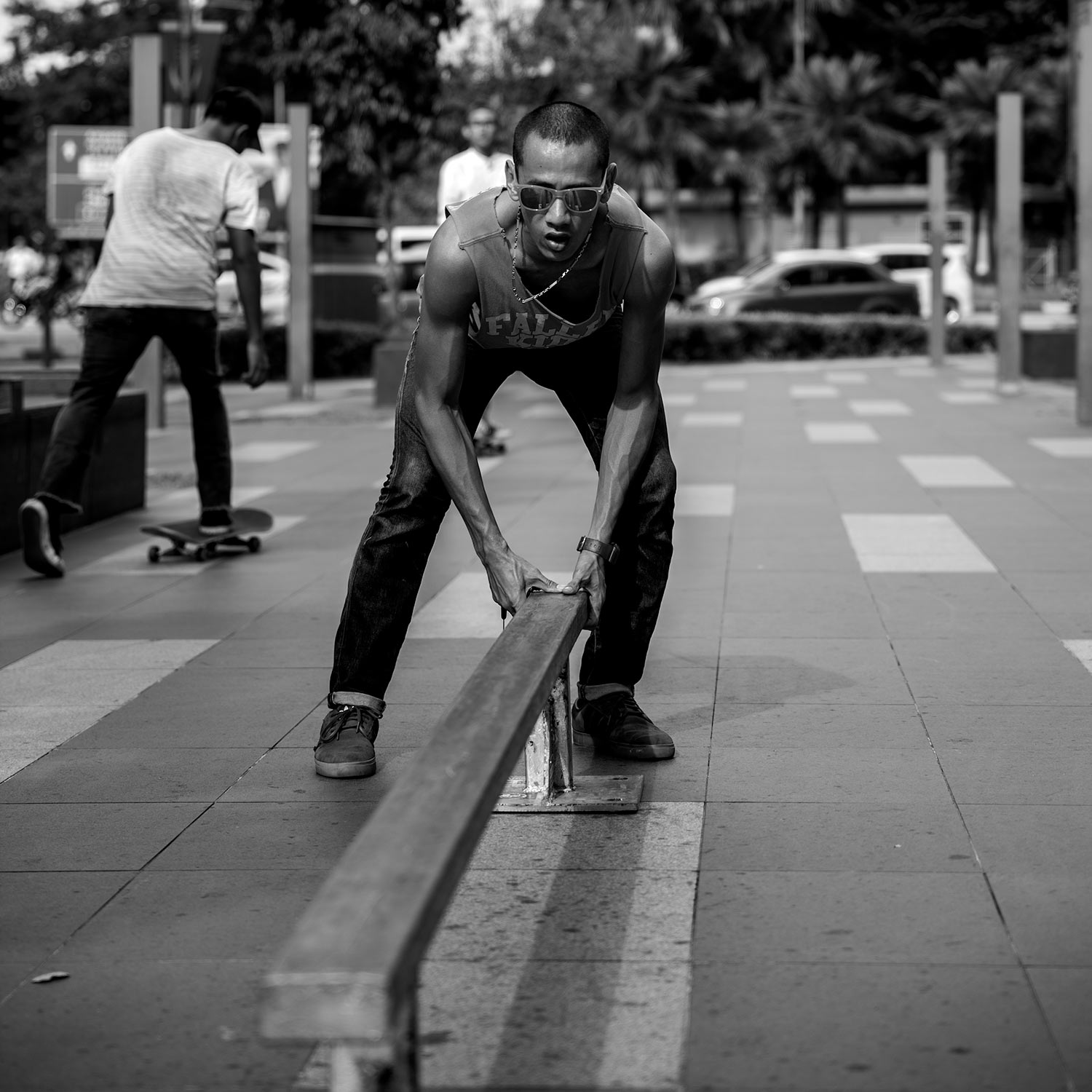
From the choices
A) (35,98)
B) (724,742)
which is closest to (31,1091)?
(724,742)

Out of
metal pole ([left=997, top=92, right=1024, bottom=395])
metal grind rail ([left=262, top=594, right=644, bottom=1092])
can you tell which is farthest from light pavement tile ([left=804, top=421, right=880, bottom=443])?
metal grind rail ([left=262, top=594, right=644, bottom=1092])

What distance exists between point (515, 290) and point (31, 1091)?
1968 mm

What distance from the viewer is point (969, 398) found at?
675 inches

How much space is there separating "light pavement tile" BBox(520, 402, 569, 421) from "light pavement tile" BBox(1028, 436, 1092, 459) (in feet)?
12.6

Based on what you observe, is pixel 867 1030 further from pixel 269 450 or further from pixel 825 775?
pixel 269 450

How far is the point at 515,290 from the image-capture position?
392cm

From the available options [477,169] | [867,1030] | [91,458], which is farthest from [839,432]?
[867,1030]

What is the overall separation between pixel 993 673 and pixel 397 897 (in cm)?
344

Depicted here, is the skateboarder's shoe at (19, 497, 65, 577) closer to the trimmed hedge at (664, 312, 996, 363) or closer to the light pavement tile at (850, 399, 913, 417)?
the light pavement tile at (850, 399, 913, 417)

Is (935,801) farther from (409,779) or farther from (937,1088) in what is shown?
(409,779)

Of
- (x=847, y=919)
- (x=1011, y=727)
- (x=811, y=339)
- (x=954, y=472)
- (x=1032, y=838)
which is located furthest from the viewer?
(x=811, y=339)

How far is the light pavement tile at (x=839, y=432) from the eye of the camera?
42.3 ft

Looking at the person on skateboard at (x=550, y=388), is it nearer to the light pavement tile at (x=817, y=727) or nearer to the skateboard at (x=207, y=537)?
the light pavement tile at (x=817, y=727)

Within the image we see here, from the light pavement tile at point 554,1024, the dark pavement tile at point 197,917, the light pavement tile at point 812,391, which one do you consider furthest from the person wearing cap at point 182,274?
the light pavement tile at point 812,391
